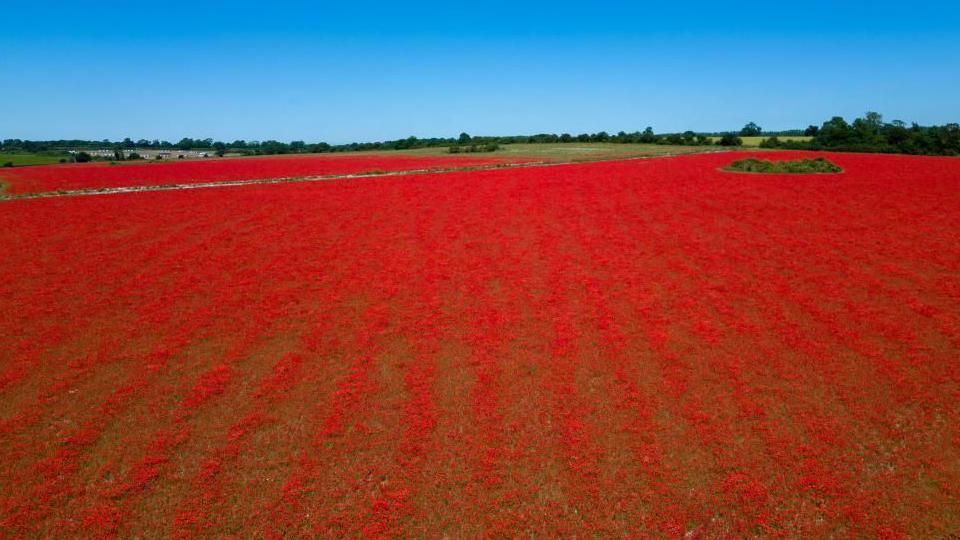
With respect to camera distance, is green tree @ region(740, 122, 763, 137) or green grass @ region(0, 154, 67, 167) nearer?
green grass @ region(0, 154, 67, 167)

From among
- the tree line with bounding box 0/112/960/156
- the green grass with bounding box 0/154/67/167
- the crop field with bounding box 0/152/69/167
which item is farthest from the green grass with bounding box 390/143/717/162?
the crop field with bounding box 0/152/69/167

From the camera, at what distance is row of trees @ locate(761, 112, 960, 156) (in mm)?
57844

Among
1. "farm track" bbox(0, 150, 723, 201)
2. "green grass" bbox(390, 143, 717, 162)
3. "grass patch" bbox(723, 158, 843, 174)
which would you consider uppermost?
"green grass" bbox(390, 143, 717, 162)

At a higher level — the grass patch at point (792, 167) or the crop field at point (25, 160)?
the crop field at point (25, 160)

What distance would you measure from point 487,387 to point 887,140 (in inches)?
3047

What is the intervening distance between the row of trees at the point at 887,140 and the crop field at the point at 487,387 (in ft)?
192

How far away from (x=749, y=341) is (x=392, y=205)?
1799 centimetres

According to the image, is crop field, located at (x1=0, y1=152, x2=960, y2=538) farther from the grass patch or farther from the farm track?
the grass patch

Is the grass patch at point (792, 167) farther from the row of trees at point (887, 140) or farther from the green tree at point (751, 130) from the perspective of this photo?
the green tree at point (751, 130)

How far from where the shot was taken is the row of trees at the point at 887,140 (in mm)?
57844

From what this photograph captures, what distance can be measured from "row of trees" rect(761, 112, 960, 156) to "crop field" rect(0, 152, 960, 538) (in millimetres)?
58588

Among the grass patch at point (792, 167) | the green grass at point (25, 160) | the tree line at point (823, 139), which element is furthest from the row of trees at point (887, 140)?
the green grass at point (25, 160)

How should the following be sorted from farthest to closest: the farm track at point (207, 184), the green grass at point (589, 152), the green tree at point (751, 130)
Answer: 1. the green tree at point (751, 130)
2. the green grass at point (589, 152)
3. the farm track at point (207, 184)

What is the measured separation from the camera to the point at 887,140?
2426 inches
